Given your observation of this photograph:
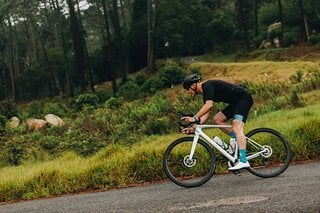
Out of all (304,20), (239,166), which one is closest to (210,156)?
(239,166)

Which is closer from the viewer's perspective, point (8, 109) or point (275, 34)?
point (8, 109)

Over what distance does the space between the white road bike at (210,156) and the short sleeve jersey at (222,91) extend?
513mm

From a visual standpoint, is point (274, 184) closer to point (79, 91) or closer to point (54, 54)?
point (79, 91)

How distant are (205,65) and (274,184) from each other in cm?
3519

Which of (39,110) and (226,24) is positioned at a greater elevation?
(226,24)

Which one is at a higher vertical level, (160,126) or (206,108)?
(206,108)

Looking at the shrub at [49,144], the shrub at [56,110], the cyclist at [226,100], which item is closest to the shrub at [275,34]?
the shrub at [56,110]

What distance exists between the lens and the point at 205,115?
841 centimetres

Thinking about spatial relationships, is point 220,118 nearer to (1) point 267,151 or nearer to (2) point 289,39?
(1) point 267,151

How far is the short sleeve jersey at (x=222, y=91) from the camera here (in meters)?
8.25

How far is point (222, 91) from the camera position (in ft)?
27.5

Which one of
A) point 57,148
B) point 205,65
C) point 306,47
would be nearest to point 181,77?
point 205,65

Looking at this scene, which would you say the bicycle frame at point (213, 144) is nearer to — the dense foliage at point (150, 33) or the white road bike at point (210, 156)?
the white road bike at point (210, 156)

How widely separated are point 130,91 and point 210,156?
1232 inches
